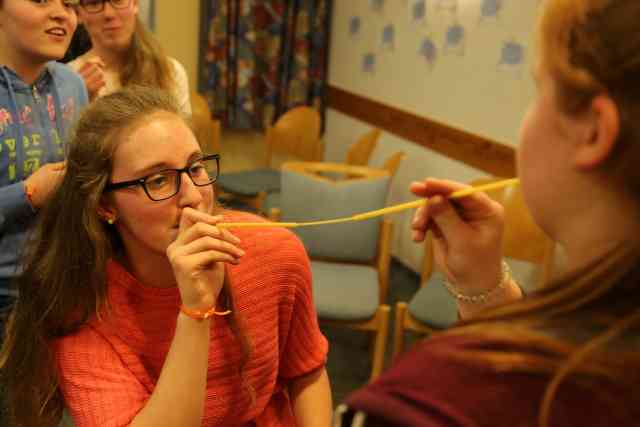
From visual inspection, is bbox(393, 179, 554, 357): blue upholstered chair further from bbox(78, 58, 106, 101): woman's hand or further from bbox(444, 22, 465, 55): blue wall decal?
bbox(78, 58, 106, 101): woman's hand

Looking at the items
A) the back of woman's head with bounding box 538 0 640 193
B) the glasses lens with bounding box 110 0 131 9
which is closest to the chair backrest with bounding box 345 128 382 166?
the glasses lens with bounding box 110 0 131 9

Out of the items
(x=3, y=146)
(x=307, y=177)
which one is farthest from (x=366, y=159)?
(x=3, y=146)

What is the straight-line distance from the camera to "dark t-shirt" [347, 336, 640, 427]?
496mm

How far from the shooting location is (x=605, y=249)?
55cm

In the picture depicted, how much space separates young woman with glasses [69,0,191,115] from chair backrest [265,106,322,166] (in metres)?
1.87

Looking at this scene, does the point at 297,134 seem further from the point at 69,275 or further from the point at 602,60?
the point at 602,60

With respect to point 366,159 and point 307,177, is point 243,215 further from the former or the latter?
point 366,159

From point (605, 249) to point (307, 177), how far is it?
2.10 meters

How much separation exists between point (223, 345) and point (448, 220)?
1.76 ft

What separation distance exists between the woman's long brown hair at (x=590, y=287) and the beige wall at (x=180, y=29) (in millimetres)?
3863

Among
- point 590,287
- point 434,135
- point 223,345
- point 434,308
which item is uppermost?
point 590,287

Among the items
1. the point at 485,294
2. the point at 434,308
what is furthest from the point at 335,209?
the point at 485,294

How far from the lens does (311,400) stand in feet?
4.24

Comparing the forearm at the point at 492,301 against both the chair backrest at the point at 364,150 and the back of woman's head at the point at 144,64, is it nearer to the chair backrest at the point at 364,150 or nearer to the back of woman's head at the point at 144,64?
the back of woman's head at the point at 144,64
